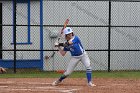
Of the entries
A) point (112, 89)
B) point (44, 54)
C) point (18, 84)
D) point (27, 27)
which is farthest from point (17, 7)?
point (112, 89)

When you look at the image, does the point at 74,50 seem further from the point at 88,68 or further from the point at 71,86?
the point at 71,86

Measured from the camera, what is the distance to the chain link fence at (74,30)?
21.7 metres

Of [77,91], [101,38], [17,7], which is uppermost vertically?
[17,7]

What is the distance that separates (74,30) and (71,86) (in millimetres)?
7935

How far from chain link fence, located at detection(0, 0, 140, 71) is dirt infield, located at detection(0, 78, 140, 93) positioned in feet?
17.8

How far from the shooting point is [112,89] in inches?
535

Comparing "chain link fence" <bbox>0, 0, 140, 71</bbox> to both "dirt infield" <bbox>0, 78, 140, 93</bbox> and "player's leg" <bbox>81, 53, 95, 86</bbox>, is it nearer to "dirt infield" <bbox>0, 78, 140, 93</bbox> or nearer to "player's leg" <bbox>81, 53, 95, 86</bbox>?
"dirt infield" <bbox>0, 78, 140, 93</bbox>

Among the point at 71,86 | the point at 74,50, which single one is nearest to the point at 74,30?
the point at 74,50

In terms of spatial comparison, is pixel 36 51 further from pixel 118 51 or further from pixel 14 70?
pixel 118 51

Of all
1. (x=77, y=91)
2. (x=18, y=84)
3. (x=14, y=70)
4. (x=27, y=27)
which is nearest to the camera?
(x=77, y=91)

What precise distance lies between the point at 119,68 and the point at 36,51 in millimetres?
3824

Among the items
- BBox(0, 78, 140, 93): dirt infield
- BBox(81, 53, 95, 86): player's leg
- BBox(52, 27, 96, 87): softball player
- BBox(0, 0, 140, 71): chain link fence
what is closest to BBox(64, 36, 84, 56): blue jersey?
BBox(52, 27, 96, 87): softball player

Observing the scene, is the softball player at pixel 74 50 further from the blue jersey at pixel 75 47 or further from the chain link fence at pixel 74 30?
the chain link fence at pixel 74 30

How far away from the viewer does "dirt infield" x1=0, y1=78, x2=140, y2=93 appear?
1322cm
